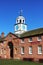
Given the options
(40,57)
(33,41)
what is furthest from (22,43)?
(40,57)

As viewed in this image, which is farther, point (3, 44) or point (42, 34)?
point (3, 44)

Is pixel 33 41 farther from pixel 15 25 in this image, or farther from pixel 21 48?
pixel 15 25

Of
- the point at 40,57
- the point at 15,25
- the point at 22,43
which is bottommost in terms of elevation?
the point at 40,57

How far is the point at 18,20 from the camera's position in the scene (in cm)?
6212

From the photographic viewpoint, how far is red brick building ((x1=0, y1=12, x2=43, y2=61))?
4575cm

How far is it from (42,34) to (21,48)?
396 inches

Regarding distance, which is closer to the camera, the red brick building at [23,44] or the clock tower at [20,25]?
the red brick building at [23,44]

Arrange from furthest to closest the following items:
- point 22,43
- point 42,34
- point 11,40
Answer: point 11,40
point 22,43
point 42,34

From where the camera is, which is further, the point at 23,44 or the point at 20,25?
the point at 20,25

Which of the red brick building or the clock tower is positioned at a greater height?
the clock tower

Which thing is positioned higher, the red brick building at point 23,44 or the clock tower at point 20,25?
the clock tower at point 20,25

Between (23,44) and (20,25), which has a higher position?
(20,25)

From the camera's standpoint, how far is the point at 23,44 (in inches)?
2012

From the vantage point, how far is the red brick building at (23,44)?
45.8m
